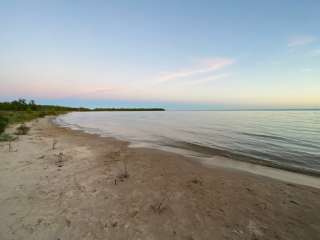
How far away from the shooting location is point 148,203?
5156 mm

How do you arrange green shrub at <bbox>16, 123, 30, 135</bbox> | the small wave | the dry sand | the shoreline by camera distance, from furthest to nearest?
green shrub at <bbox>16, 123, 30, 135</bbox>, the small wave, the shoreline, the dry sand

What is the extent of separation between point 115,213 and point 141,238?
3.68 feet

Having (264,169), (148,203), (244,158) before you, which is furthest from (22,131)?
(264,169)

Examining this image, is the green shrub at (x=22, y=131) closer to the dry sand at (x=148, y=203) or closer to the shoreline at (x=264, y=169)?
the dry sand at (x=148, y=203)

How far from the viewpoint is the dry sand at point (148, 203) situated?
3971 millimetres

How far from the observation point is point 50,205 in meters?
4.88

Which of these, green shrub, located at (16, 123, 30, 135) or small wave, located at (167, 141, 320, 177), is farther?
green shrub, located at (16, 123, 30, 135)

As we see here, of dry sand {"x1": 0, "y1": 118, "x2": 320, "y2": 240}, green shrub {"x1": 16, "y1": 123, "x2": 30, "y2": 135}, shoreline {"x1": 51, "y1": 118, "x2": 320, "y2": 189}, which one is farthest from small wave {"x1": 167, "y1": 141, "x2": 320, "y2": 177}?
green shrub {"x1": 16, "y1": 123, "x2": 30, "y2": 135}

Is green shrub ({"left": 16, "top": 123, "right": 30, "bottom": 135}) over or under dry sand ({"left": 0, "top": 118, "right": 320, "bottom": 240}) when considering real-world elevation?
over

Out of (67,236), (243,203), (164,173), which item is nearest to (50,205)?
(67,236)

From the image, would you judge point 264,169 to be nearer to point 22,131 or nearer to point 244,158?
point 244,158

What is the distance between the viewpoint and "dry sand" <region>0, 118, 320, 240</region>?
3.97 m

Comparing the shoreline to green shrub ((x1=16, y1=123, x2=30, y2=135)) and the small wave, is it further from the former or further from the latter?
green shrub ((x1=16, y1=123, x2=30, y2=135))

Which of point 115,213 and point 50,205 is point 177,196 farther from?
point 50,205
